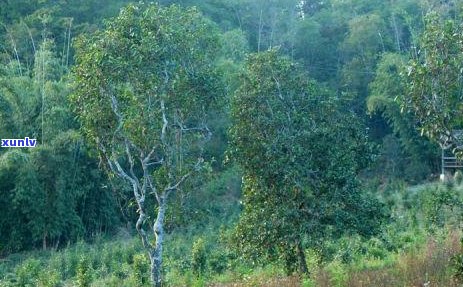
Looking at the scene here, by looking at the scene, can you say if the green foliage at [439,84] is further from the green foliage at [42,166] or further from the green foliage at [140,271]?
the green foliage at [42,166]

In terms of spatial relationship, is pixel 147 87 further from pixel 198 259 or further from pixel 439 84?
pixel 198 259

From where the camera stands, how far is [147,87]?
1169 cm

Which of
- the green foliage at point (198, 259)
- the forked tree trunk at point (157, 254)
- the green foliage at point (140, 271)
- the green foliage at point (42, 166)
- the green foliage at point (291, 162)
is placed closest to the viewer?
the green foliage at point (291, 162)

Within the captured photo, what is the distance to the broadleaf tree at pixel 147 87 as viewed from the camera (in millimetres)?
11562

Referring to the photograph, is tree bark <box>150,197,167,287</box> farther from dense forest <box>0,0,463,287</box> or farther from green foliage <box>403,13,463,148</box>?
green foliage <box>403,13,463,148</box>

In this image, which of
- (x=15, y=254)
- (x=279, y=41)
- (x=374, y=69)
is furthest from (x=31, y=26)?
(x=374, y=69)

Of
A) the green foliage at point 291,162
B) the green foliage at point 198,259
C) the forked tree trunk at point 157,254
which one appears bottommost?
the green foliage at point 198,259

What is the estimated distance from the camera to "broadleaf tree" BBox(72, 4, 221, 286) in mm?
11562

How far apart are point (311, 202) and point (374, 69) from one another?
31.9 meters

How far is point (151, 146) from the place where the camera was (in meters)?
12.0

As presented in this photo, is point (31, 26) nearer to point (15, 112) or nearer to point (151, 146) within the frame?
point (15, 112)

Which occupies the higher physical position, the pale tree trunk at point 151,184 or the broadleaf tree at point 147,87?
the broadleaf tree at point 147,87

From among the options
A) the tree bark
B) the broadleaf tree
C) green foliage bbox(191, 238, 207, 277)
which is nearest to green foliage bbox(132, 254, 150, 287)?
green foliage bbox(191, 238, 207, 277)

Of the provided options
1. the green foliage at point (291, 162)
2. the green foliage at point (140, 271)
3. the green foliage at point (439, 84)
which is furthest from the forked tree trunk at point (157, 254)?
the green foliage at point (439, 84)
